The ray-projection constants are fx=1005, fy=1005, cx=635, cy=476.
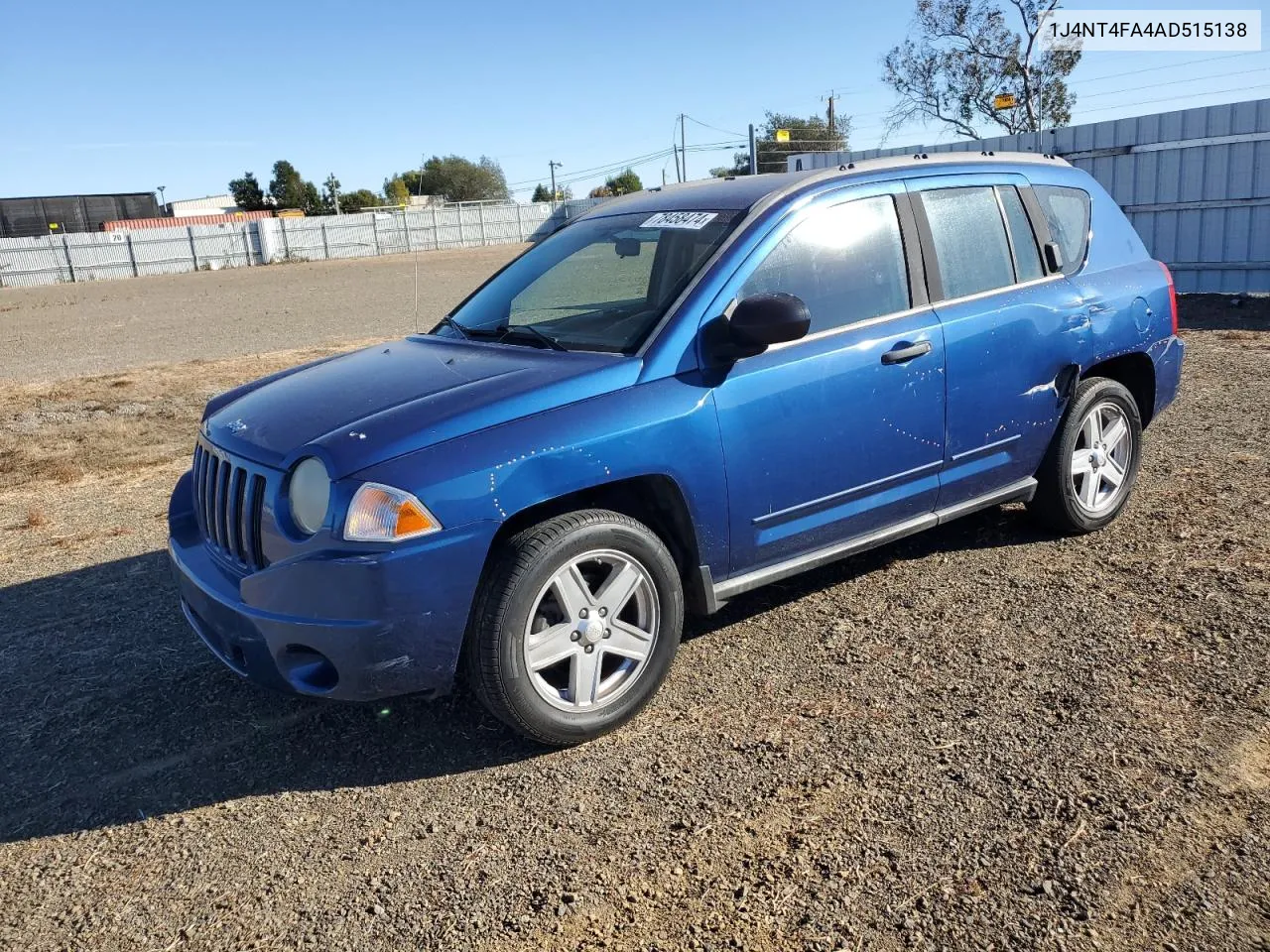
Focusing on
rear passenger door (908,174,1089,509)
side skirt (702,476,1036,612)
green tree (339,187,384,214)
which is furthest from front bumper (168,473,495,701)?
green tree (339,187,384,214)

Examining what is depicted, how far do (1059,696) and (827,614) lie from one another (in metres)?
1.06

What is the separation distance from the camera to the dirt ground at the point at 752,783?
2.56m

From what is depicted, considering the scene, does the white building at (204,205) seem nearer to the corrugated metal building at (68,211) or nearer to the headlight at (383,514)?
the corrugated metal building at (68,211)

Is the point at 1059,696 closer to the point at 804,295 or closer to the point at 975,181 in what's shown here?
the point at 804,295

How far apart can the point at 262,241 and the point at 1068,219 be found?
52208 mm

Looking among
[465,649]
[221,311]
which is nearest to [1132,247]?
[465,649]

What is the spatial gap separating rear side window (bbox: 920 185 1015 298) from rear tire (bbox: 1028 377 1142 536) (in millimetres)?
784

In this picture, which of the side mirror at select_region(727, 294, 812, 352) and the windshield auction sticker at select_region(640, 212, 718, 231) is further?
the windshield auction sticker at select_region(640, 212, 718, 231)

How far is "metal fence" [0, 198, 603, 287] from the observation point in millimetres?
45281

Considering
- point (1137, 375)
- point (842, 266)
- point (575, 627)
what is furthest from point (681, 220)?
point (1137, 375)

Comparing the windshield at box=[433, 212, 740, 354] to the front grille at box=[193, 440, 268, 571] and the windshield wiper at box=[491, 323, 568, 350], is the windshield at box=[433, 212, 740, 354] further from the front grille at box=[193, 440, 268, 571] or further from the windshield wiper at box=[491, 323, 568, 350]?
the front grille at box=[193, 440, 268, 571]

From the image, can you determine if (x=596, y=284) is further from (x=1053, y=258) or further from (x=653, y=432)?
(x=1053, y=258)

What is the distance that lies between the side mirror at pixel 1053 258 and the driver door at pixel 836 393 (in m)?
0.90

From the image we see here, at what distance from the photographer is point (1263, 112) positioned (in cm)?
1268
